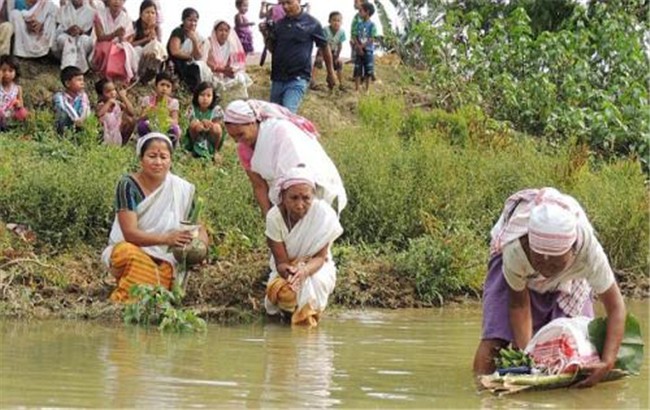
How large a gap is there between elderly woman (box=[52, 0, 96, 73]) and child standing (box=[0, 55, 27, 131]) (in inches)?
36.6

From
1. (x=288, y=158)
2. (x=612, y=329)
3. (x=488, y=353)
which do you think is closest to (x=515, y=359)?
(x=488, y=353)

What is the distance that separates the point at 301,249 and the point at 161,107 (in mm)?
4700

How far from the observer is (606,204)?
40.0ft

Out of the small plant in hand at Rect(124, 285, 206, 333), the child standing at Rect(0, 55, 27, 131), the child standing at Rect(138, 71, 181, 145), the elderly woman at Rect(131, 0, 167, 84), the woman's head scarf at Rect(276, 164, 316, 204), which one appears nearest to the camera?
the small plant in hand at Rect(124, 285, 206, 333)

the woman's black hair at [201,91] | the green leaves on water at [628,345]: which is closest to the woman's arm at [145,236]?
the green leaves on water at [628,345]

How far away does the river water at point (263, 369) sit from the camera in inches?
251

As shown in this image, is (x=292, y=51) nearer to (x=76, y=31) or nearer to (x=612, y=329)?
(x=76, y=31)

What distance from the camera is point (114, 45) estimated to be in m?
14.5

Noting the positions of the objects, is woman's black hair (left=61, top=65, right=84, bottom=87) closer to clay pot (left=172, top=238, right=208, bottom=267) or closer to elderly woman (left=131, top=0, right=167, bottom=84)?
elderly woman (left=131, top=0, right=167, bottom=84)

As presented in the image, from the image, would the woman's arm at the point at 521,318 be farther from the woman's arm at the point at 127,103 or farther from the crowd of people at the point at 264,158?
the woman's arm at the point at 127,103

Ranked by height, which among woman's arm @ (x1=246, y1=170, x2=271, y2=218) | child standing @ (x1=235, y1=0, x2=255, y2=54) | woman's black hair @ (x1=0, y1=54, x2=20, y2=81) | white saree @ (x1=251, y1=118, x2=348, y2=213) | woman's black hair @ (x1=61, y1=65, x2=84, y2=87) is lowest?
woman's arm @ (x1=246, y1=170, x2=271, y2=218)

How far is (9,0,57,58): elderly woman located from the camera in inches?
569

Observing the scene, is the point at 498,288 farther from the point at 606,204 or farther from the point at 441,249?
the point at 606,204

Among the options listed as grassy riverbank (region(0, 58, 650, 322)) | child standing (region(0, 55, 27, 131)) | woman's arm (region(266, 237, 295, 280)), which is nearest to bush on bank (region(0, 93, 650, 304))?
grassy riverbank (region(0, 58, 650, 322))
